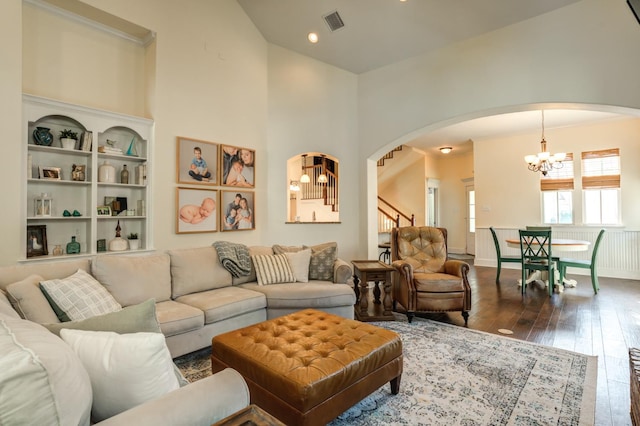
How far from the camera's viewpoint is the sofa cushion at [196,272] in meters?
3.09

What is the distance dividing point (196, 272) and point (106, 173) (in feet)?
5.19

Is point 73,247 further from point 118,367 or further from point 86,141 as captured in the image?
point 118,367

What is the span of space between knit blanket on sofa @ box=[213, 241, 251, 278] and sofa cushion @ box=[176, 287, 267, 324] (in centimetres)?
28

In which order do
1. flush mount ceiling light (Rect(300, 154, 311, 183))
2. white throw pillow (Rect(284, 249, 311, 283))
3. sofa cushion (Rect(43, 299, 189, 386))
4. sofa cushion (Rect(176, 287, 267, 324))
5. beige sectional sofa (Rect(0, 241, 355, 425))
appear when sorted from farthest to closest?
flush mount ceiling light (Rect(300, 154, 311, 183)) → white throw pillow (Rect(284, 249, 311, 283)) → sofa cushion (Rect(176, 287, 267, 324)) → sofa cushion (Rect(43, 299, 189, 386)) → beige sectional sofa (Rect(0, 241, 355, 425))

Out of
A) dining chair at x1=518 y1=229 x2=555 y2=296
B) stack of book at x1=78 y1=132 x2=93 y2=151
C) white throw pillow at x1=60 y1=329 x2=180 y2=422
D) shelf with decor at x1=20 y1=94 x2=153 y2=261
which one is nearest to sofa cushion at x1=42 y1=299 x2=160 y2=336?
white throw pillow at x1=60 y1=329 x2=180 y2=422

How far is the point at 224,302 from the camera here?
287 cm

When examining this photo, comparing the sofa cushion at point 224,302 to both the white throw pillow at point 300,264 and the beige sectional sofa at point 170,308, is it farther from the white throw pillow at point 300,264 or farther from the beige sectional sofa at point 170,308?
the white throw pillow at point 300,264

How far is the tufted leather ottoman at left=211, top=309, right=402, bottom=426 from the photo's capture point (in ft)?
5.35

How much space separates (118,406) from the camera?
101 centimetres

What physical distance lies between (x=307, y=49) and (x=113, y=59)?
2739mm

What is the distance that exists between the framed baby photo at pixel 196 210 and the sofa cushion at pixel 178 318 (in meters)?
1.46

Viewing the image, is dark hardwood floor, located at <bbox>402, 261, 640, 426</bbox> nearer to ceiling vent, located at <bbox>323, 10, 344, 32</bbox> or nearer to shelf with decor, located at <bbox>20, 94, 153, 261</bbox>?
shelf with decor, located at <bbox>20, 94, 153, 261</bbox>

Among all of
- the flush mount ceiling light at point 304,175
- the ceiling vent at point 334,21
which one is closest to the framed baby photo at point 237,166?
the ceiling vent at point 334,21

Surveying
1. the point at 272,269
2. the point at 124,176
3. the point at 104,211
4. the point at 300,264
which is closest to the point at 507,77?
the point at 300,264
